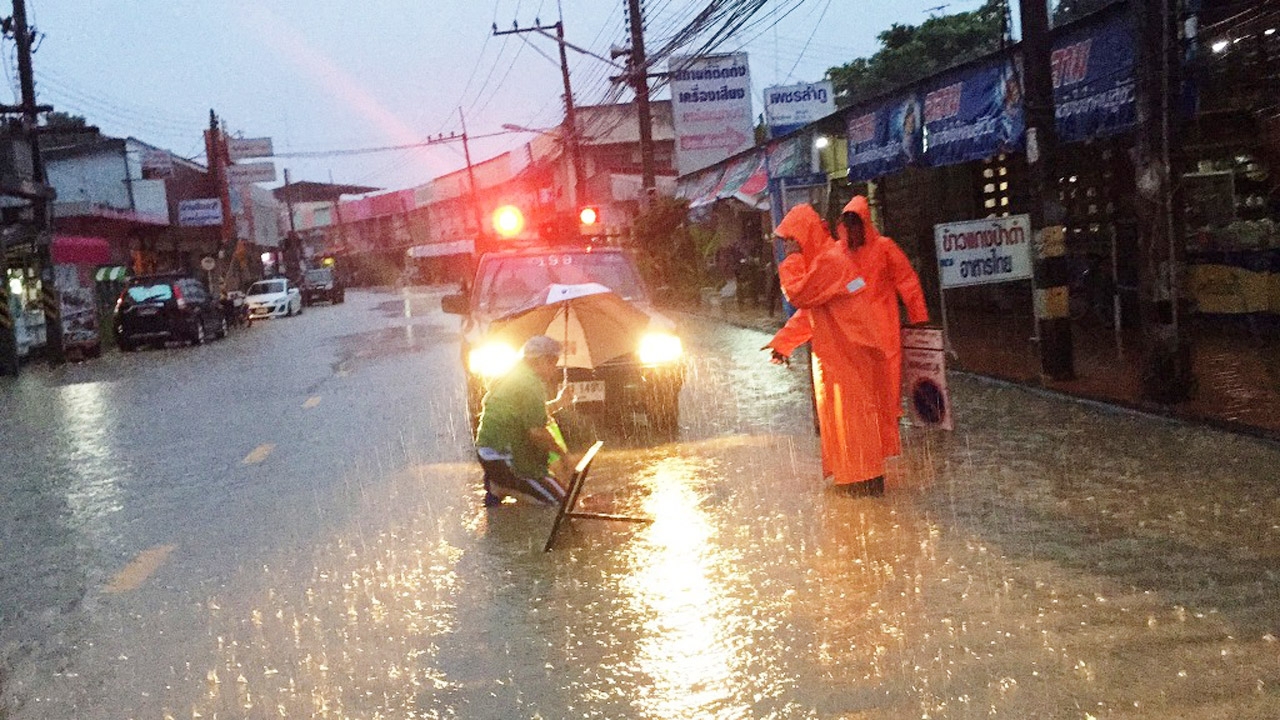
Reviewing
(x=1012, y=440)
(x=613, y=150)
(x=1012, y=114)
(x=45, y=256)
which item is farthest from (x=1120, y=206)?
(x=613, y=150)

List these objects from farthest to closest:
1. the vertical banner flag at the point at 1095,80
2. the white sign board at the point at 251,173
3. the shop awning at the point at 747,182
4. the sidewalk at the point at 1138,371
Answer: the white sign board at the point at 251,173 → the shop awning at the point at 747,182 → the vertical banner flag at the point at 1095,80 → the sidewalk at the point at 1138,371

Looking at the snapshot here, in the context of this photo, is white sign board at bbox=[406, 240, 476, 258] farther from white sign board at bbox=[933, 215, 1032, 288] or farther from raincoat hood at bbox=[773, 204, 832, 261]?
raincoat hood at bbox=[773, 204, 832, 261]

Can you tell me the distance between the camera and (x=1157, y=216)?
10.1 m

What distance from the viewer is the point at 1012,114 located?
563 inches

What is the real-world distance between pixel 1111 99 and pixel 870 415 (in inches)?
250

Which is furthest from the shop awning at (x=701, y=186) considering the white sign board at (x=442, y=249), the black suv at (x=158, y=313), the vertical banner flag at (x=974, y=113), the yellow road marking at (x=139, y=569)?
the white sign board at (x=442, y=249)

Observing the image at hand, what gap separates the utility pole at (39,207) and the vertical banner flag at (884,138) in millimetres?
16566

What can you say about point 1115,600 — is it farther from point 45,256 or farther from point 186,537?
point 45,256

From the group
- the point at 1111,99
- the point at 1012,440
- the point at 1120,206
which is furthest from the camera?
the point at 1120,206

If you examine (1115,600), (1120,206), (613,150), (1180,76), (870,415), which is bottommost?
(1115,600)

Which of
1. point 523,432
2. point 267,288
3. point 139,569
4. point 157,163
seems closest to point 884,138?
point 523,432

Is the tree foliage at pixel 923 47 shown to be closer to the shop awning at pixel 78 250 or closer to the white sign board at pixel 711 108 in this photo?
the white sign board at pixel 711 108

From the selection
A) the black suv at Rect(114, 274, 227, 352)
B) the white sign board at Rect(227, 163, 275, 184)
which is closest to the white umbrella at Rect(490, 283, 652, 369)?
the black suv at Rect(114, 274, 227, 352)

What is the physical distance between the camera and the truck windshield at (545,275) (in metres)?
11.3
